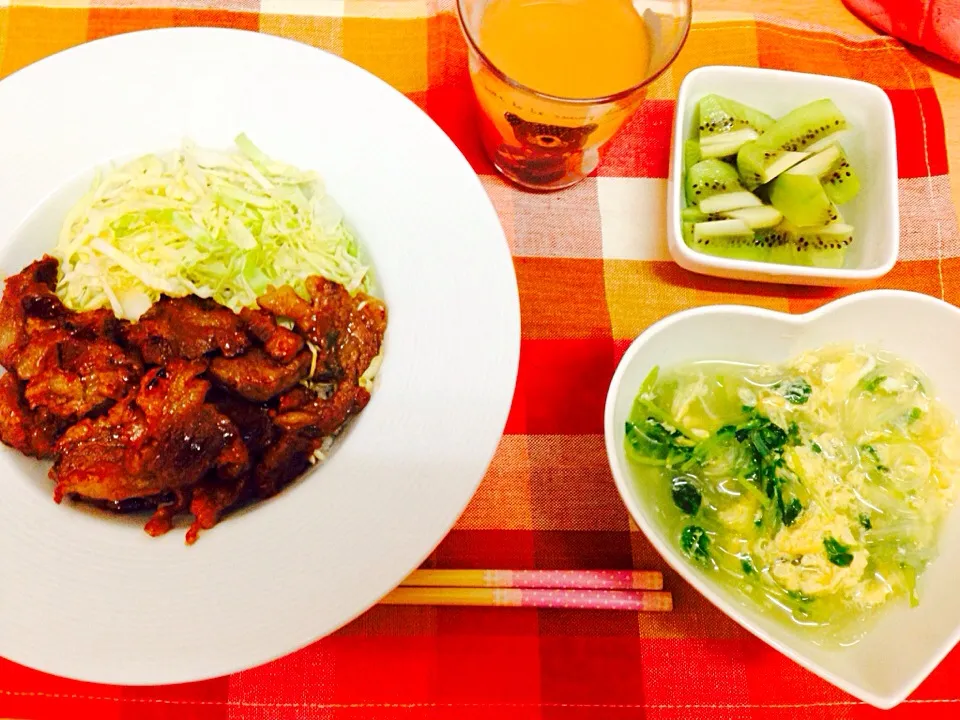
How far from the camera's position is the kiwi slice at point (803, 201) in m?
2.12

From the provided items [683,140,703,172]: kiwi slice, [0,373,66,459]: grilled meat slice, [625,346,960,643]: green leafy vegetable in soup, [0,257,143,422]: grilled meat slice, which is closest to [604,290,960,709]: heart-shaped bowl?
[625,346,960,643]: green leafy vegetable in soup

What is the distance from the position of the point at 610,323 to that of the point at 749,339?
43 cm

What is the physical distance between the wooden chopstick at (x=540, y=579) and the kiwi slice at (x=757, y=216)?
108 cm

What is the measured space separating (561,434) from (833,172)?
1.20m

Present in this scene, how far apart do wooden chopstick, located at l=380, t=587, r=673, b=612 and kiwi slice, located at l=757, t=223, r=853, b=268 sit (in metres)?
1.08

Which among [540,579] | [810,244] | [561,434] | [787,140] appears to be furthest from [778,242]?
[540,579]

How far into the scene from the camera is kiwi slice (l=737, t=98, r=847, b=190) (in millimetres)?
2178

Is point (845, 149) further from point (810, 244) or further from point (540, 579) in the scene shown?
point (540, 579)

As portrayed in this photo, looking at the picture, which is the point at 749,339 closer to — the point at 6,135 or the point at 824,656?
the point at 824,656

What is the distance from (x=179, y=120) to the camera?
79.0 inches

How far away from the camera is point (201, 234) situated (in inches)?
78.7


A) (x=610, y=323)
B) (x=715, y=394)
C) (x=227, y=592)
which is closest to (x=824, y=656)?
(x=715, y=394)

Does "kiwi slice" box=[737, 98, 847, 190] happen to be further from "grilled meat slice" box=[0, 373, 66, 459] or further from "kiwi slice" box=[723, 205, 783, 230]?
"grilled meat slice" box=[0, 373, 66, 459]

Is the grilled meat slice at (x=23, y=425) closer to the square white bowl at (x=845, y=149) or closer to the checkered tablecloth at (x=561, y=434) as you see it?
the checkered tablecloth at (x=561, y=434)
